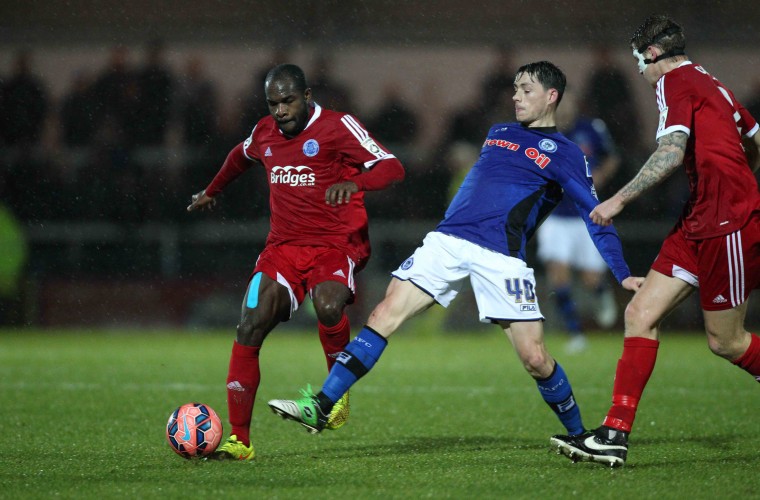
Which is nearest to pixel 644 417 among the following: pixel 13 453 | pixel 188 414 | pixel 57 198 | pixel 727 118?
pixel 727 118

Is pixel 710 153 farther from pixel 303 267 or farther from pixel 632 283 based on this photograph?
pixel 303 267

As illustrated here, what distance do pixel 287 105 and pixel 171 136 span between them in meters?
9.30

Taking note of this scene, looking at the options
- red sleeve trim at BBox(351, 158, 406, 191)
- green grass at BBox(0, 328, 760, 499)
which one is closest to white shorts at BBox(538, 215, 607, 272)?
green grass at BBox(0, 328, 760, 499)

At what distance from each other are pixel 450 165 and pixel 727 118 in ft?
31.1

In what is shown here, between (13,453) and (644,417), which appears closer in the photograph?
(13,453)

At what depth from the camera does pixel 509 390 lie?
8.75 m

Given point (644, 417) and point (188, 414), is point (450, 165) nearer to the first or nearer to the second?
point (644, 417)

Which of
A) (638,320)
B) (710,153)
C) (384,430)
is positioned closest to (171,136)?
(384,430)

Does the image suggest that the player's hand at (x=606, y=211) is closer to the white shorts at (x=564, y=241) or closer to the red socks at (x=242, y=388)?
the red socks at (x=242, y=388)

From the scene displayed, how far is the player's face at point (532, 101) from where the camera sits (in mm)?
5777

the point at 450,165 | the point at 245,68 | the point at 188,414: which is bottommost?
the point at 188,414

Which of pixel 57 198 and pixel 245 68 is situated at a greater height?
pixel 245 68

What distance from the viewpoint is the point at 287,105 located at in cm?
599

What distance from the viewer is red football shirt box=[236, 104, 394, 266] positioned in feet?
20.2
